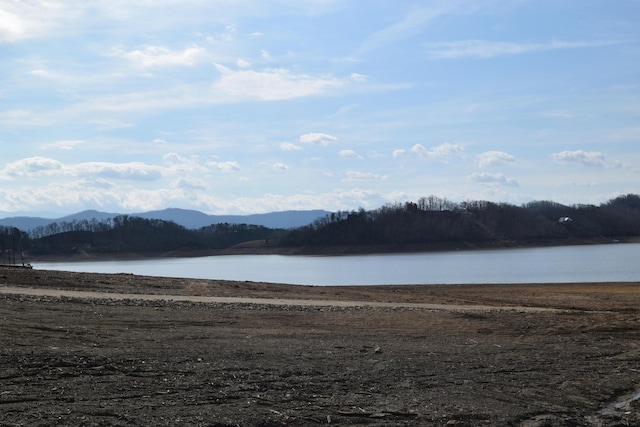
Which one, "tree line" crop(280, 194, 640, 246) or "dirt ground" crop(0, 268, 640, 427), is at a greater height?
"tree line" crop(280, 194, 640, 246)

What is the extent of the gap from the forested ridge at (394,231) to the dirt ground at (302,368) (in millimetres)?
95040

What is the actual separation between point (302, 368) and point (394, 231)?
108287 millimetres

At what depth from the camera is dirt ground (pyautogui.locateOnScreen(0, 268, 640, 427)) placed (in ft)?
23.9

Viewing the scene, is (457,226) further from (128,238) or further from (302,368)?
(302,368)

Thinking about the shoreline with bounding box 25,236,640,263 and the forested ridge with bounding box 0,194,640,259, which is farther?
the forested ridge with bounding box 0,194,640,259

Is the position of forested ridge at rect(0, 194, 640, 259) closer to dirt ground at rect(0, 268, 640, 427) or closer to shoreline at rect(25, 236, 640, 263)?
shoreline at rect(25, 236, 640, 263)

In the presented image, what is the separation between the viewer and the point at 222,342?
38.4ft

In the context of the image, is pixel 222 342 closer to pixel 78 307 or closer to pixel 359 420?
pixel 359 420

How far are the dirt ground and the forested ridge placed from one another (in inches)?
3742

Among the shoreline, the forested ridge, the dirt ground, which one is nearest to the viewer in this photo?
the dirt ground

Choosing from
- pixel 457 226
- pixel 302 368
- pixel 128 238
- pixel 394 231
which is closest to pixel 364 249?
pixel 394 231

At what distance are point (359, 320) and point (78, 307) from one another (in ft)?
22.1

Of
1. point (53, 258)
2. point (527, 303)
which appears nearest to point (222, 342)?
point (527, 303)

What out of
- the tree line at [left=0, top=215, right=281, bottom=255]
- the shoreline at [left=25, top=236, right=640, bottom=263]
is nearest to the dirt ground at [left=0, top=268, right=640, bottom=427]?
the shoreline at [left=25, top=236, right=640, bottom=263]
